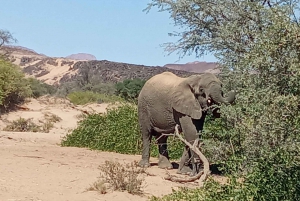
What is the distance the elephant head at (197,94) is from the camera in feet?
30.8

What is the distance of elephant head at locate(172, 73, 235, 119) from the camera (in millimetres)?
9375

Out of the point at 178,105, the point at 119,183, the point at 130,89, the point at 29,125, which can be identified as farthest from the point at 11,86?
the point at 119,183

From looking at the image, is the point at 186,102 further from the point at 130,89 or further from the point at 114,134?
the point at 130,89

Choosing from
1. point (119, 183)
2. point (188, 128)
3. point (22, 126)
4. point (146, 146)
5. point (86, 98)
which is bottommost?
point (22, 126)

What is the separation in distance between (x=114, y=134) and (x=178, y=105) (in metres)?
4.00

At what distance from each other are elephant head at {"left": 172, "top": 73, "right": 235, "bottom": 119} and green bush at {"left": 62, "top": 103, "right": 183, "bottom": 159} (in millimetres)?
2613

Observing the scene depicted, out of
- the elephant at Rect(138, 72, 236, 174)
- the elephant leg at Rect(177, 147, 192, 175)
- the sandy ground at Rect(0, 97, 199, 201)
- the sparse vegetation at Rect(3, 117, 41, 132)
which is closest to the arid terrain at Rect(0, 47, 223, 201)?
the sandy ground at Rect(0, 97, 199, 201)

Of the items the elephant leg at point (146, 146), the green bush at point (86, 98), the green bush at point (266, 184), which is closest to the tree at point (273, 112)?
the green bush at point (266, 184)

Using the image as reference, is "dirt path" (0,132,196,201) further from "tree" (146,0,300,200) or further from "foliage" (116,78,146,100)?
"foliage" (116,78,146,100)

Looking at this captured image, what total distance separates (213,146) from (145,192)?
1.45 metres

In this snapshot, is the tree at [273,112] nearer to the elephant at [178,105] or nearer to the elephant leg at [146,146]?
the elephant at [178,105]

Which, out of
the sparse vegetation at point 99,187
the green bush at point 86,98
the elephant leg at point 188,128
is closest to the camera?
the sparse vegetation at point 99,187

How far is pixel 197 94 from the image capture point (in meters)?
9.73

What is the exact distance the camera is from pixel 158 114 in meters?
10.3
